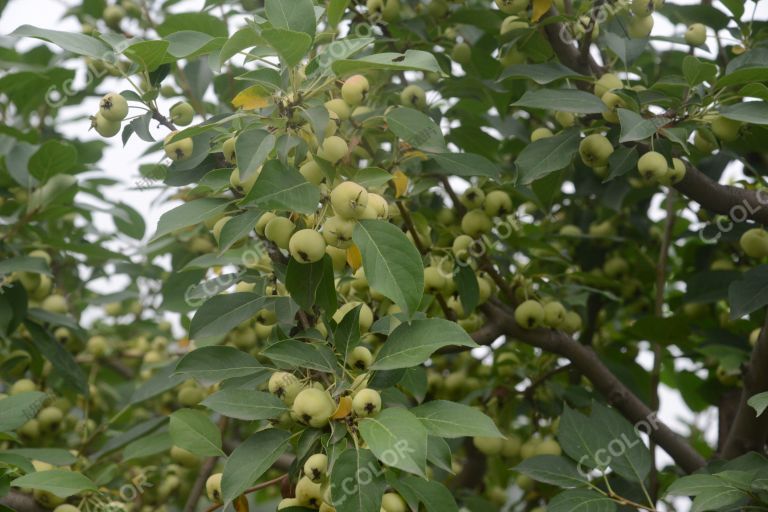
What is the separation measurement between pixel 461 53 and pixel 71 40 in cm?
95

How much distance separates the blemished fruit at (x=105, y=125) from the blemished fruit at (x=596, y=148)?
0.85 m

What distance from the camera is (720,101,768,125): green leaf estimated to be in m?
1.47

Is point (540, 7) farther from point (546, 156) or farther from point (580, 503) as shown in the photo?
point (580, 503)

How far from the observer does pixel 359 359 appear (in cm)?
139

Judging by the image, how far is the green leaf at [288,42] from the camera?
1.23m

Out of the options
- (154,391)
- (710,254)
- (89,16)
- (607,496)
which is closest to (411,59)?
(607,496)

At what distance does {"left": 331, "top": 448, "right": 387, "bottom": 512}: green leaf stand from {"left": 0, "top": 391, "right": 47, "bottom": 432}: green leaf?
757 mm

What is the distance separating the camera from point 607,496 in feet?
5.22

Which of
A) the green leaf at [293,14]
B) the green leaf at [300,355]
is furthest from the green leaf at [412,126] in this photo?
the green leaf at [300,355]

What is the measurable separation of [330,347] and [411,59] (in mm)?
464

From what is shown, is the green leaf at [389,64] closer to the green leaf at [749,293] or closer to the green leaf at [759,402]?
the green leaf at [759,402]

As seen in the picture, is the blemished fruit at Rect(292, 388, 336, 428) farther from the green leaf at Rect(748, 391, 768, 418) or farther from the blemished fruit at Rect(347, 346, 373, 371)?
the green leaf at Rect(748, 391, 768, 418)

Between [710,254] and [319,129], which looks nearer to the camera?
[319,129]

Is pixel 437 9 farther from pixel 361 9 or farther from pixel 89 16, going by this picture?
pixel 89 16
